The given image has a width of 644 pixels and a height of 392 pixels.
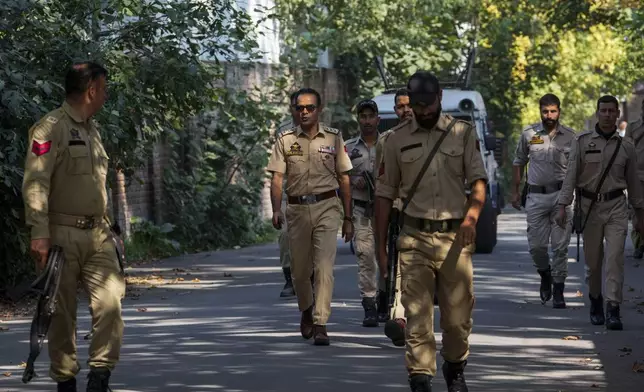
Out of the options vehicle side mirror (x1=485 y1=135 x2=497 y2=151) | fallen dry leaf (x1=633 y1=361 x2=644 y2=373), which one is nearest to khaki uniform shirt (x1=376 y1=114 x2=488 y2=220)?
fallen dry leaf (x1=633 y1=361 x2=644 y2=373)

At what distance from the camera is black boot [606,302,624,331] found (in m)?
13.5

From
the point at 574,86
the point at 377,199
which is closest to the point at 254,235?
the point at 377,199

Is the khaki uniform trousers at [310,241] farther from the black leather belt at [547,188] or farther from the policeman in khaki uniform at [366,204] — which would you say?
the black leather belt at [547,188]

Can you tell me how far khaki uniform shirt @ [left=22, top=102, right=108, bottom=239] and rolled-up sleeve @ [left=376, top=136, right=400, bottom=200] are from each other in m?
1.64

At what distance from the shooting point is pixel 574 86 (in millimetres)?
59344

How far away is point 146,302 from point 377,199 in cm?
802

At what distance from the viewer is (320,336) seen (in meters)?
12.3

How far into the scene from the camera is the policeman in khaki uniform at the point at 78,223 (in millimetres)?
9023

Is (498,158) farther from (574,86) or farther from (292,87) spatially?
(574,86)

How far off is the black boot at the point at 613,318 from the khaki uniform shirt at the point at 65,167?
575 centimetres

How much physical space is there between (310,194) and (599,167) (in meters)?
2.59

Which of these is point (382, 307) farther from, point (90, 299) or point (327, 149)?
point (90, 299)

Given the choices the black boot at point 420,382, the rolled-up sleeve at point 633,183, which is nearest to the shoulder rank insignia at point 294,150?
the rolled-up sleeve at point 633,183

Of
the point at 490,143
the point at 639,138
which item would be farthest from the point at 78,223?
the point at 490,143
